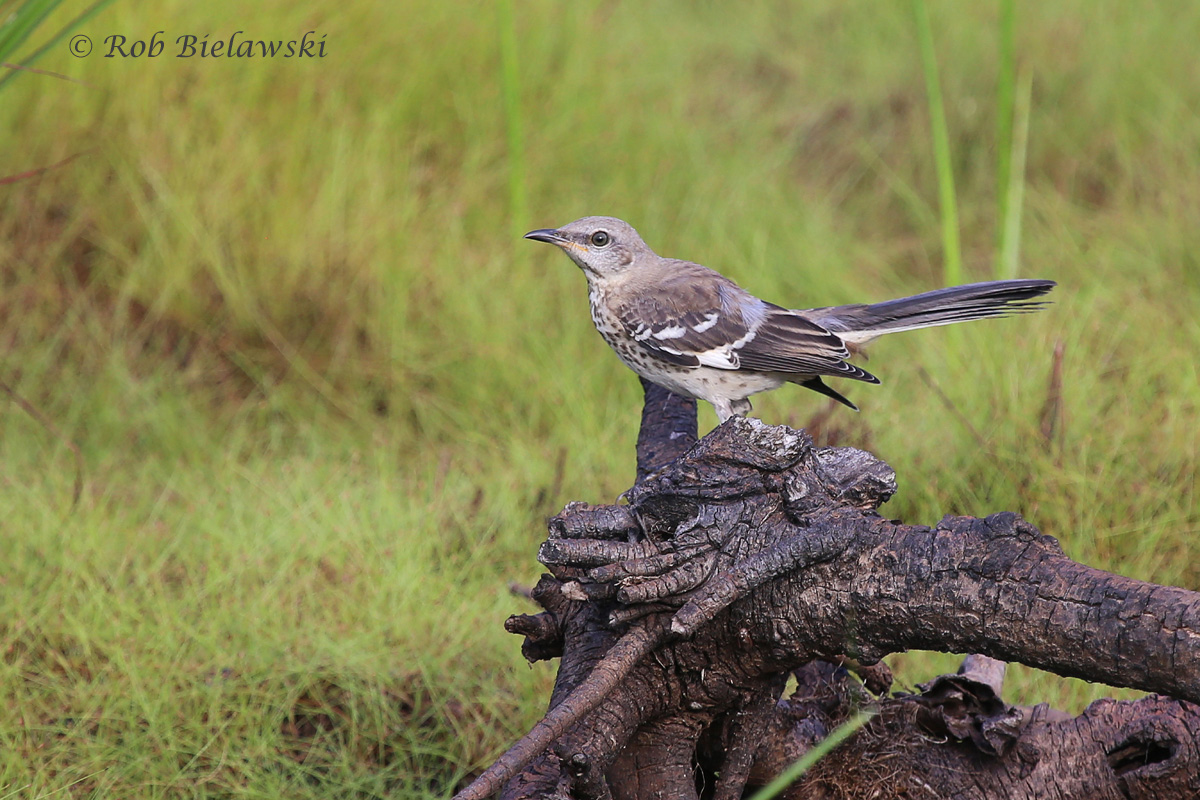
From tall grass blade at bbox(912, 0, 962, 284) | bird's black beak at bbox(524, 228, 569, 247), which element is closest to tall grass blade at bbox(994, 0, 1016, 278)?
tall grass blade at bbox(912, 0, 962, 284)

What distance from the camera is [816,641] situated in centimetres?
210

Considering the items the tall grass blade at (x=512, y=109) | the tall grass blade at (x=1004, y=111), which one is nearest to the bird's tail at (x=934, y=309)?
the tall grass blade at (x=1004, y=111)

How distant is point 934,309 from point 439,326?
242 centimetres

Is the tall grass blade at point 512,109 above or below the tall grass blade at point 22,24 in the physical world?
below

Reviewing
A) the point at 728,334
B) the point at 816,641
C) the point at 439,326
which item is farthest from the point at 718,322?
the point at 439,326

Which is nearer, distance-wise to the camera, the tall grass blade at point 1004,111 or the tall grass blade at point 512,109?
the tall grass blade at point 1004,111

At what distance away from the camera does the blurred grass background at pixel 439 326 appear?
118 inches

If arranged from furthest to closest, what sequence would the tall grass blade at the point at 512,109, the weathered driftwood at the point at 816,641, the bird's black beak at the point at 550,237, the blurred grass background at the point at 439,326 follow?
the tall grass blade at the point at 512,109
the bird's black beak at the point at 550,237
the blurred grass background at the point at 439,326
the weathered driftwood at the point at 816,641

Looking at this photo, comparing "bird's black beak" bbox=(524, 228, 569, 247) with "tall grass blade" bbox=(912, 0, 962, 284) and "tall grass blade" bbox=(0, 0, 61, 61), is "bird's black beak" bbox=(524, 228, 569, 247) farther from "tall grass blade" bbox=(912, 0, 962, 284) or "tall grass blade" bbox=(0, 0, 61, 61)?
"tall grass blade" bbox=(912, 0, 962, 284)

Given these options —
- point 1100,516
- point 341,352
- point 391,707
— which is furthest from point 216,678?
point 1100,516

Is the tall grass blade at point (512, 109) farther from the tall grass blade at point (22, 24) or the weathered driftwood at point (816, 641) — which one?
the weathered driftwood at point (816, 641)

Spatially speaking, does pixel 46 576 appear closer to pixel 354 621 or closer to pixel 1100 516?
pixel 354 621

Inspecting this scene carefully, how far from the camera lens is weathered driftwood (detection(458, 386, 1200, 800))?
6.01ft

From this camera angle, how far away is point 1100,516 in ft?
11.8
